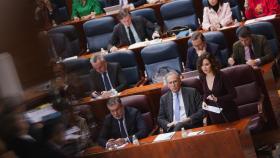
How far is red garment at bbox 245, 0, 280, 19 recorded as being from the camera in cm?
511

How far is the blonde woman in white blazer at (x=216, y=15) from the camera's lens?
196 inches

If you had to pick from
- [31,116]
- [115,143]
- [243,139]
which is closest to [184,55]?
[115,143]

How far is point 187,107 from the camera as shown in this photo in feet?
11.9

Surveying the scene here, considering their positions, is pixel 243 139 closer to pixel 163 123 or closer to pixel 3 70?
pixel 163 123

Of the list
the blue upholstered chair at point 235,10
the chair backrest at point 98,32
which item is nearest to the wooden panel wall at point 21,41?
the blue upholstered chair at point 235,10

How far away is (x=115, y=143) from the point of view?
3533 millimetres

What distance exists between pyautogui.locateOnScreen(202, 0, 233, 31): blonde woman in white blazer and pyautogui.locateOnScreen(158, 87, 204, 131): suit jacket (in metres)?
1.51

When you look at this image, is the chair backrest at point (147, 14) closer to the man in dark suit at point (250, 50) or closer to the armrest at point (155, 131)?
the man in dark suit at point (250, 50)

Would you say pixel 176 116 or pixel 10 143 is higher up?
pixel 10 143

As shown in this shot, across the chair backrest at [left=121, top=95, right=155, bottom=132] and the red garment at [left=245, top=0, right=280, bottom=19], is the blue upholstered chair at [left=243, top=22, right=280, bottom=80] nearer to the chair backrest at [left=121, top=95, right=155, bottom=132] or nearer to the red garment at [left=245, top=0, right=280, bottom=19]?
the red garment at [left=245, top=0, right=280, bottom=19]

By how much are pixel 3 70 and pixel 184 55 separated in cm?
476

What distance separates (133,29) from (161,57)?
932 millimetres

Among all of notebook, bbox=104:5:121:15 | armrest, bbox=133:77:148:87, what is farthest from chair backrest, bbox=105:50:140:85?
notebook, bbox=104:5:121:15

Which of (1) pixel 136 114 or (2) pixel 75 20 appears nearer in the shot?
(1) pixel 136 114
